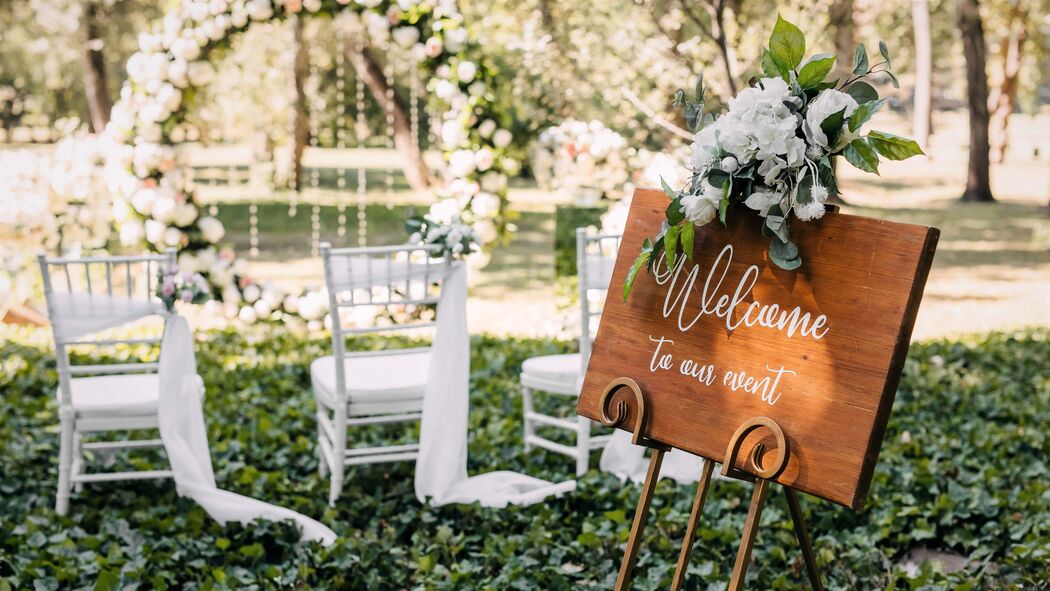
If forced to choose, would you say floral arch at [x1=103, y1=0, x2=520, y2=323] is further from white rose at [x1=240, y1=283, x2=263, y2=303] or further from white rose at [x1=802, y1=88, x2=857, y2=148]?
white rose at [x1=802, y1=88, x2=857, y2=148]

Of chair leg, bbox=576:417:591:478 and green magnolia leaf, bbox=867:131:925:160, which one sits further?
chair leg, bbox=576:417:591:478

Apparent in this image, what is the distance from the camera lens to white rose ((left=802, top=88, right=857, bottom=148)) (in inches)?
68.9

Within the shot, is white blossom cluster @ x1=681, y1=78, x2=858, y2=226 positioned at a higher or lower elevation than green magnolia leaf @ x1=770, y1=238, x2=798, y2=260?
higher

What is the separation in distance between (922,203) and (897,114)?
19.1 meters

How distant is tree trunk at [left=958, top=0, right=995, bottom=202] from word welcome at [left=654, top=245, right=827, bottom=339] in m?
11.7

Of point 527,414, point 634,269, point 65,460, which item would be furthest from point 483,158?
point 634,269

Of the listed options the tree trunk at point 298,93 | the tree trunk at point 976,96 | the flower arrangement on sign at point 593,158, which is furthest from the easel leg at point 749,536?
the tree trunk at point 976,96

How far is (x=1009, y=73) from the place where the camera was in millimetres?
16234

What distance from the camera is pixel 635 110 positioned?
7.68 meters

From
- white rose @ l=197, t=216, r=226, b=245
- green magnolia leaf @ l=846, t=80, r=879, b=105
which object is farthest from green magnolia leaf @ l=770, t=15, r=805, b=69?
white rose @ l=197, t=216, r=226, b=245

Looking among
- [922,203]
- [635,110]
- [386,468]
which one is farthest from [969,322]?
[922,203]

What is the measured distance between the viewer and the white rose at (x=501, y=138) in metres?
6.07

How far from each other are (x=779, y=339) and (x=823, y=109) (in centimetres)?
44

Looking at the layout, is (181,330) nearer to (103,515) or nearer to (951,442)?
(103,515)
